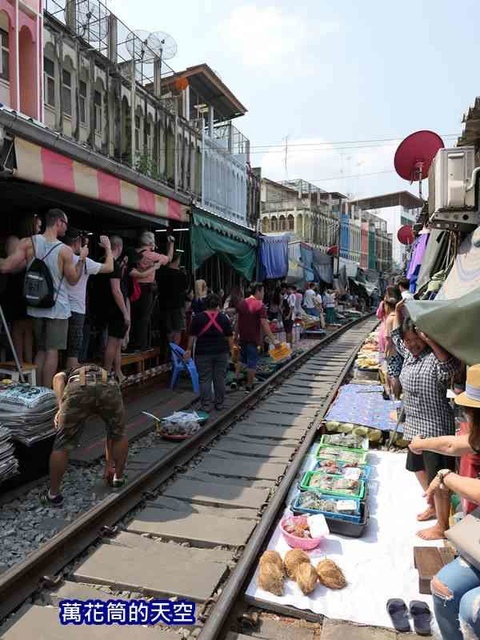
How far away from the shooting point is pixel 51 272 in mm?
5758

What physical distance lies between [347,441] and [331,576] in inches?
115

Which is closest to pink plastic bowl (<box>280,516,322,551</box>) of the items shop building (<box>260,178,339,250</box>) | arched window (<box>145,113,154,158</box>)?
arched window (<box>145,113,154,158</box>)

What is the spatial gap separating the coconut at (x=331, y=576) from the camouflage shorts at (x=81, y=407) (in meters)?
2.26

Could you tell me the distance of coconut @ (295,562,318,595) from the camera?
332 cm

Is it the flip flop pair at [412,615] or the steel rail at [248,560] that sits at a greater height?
the steel rail at [248,560]

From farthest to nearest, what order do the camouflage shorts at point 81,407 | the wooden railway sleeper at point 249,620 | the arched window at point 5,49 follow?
the arched window at point 5,49 → the camouflage shorts at point 81,407 → the wooden railway sleeper at point 249,620

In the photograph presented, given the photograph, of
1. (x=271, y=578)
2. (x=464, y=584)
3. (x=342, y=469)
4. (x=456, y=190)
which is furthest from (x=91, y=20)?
(x=464, y=584)

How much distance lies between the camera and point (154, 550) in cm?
393

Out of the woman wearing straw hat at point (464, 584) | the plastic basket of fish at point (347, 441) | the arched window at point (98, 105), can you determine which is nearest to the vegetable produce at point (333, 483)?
the plastic basket of fish at point (347, 441)

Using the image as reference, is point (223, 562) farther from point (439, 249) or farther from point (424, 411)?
point (439, 249)

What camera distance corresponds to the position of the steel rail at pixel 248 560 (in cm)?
A: 297

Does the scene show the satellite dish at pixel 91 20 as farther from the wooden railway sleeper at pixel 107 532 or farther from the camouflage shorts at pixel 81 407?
the wooden railway sleeper at pixel 107 532

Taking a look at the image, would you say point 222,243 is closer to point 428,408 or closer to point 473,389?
point 428,408

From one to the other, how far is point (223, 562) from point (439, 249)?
194 inches
